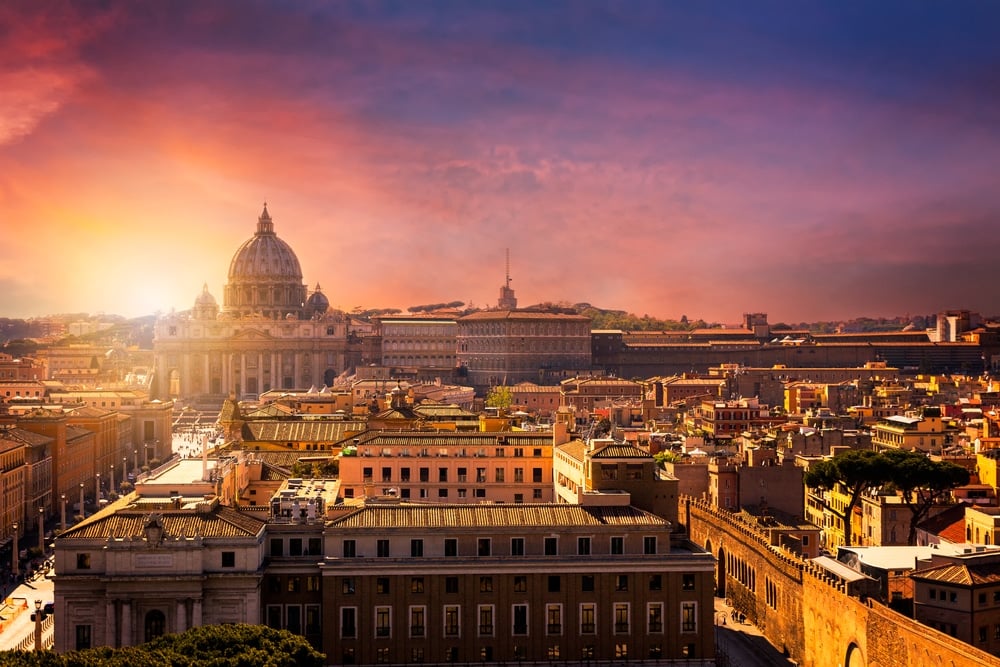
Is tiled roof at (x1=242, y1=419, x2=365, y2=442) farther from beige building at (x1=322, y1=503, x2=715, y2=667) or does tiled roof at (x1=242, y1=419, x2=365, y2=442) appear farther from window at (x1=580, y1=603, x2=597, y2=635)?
window at (x1=580, y1=603, x2=597, y2=635)

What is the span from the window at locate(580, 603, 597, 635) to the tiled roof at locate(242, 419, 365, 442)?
22.4 meters

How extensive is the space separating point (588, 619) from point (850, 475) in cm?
1690

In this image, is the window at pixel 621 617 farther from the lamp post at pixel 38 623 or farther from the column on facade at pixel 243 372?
the column on facade at pixel 243 372

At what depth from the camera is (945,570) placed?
2688 centimetres

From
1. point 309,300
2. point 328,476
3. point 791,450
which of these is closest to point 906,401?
point 791,450

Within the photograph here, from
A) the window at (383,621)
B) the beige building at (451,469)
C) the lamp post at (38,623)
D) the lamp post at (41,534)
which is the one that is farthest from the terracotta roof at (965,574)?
the lamp post at (41,534)

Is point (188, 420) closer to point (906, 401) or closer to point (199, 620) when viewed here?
point (906, 401)

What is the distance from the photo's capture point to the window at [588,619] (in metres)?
27.6

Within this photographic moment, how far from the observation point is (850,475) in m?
42.0

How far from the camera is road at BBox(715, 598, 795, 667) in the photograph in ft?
101

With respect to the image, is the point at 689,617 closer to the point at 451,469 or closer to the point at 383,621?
the point at 383,621

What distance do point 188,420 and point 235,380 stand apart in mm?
26755

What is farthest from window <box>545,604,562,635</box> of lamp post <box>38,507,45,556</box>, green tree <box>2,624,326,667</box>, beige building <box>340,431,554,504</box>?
lamp post <box>38,507,45,556</box>

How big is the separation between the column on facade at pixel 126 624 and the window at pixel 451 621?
608 cm
